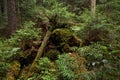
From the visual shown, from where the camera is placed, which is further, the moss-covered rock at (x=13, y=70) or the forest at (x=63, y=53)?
the moss-covered rock at (x=13, y=70)

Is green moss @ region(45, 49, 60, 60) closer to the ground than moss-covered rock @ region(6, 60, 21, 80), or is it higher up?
higher up

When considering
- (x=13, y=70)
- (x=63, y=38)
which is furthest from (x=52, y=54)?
(x=13, y=70)

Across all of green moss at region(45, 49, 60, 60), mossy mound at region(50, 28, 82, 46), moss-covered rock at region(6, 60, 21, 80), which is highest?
mossy mound at region(50, 28, 82, 46)

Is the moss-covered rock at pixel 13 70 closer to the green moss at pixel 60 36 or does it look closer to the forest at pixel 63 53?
the forest at pixel 63 53

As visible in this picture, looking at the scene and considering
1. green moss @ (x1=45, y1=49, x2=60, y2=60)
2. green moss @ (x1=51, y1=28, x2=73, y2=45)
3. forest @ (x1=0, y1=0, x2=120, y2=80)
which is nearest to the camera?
forest @ (x1=0, y1=0, x2=120, y2=80)

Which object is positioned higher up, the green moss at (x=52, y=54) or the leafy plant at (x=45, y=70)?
the green moss at (x=52, y=54)

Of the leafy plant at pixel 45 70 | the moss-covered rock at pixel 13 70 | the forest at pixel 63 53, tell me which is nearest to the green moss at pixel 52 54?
the forest at pixel 63 53

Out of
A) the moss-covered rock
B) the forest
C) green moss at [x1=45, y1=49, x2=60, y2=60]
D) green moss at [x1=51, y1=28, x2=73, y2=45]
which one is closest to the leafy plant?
the forest

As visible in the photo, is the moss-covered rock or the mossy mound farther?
the mossy mound

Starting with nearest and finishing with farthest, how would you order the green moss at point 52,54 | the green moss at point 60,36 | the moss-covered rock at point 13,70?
the moss-covered rock at point 13,70 → the green moss at point 52,54 → the green moss at point 60,36

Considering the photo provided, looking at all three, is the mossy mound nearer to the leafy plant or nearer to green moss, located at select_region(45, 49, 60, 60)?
green moss, located at select_region(45, 49, 60, 60)

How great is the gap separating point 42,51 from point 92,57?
5.62 ft

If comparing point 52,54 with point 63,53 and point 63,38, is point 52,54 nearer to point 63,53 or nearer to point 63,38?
point 63,53

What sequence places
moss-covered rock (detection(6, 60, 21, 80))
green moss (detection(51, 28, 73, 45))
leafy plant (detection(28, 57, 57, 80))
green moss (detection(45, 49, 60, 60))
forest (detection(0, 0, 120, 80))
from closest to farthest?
forest (detection(0, 0, 120, 80))
leafy plant (detection(28, 57, 57, 80))
moss-covered rock (detection(6, 60, 21, 80))
green moss (detection(45, 49, 60, 60))
green moss (detection(51, 28, 73, 45))
